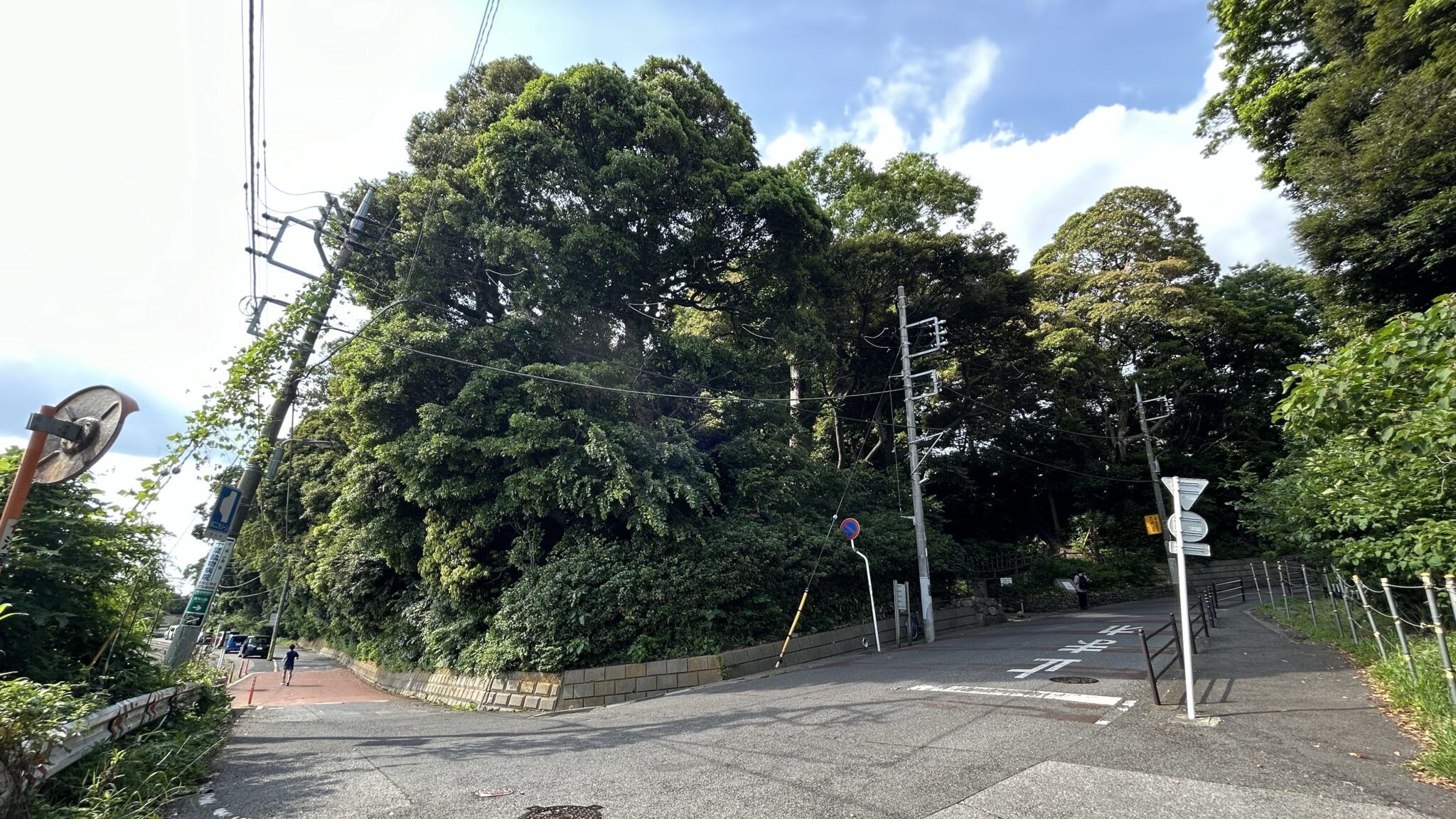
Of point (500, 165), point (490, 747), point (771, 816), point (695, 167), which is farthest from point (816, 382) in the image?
point (771, 816)

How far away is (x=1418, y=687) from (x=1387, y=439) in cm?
240

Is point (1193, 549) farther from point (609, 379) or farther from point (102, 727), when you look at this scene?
point (609, 379)

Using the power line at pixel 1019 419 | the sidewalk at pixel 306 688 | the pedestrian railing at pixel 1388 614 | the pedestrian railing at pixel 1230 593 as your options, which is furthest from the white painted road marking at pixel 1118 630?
the sidewalk at pixel 306 688

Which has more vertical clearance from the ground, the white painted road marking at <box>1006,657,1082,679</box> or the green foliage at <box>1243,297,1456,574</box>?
the green foliage at <box>1243,297,1456,574</box>

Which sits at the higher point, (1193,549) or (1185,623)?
(1193,549)

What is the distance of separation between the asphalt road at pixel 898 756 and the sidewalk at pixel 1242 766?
21 mm

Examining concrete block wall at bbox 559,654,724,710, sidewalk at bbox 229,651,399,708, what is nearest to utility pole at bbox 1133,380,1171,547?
concrete block wall at bbox 559,654,724,710

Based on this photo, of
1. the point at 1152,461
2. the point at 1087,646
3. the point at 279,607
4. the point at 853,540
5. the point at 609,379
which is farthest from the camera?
the point at 1152,461

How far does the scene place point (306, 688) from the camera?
16766 millimetres

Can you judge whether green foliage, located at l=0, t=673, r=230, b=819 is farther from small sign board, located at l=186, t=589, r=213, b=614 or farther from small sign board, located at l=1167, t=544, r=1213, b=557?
small sign board, located at l=1167, t=544, r=1213, b=557

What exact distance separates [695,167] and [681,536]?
8.55 metres

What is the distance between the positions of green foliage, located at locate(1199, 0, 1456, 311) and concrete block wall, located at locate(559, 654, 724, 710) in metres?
13.3

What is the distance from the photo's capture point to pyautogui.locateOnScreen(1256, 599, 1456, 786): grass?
169 inches

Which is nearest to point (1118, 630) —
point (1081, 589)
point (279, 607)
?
point (1081, 589)
